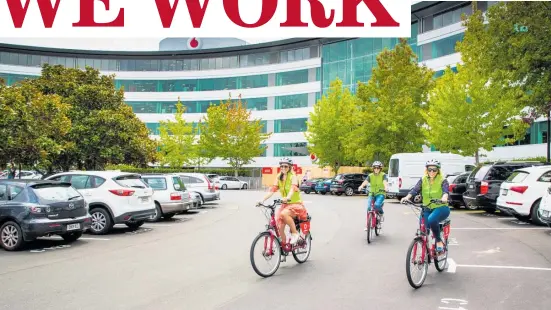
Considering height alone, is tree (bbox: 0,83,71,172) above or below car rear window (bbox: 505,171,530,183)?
above

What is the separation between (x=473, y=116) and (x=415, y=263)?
27.0 m

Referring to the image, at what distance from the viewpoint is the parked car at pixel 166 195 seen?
691 inches

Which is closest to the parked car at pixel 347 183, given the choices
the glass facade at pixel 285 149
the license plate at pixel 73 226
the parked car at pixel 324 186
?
the parked car at pixel 324 186

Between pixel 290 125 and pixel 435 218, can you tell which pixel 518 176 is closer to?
pixel 435 218

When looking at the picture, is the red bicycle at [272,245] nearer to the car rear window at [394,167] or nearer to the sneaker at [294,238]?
the sneaker at [294,238]

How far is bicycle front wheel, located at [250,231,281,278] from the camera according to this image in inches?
311

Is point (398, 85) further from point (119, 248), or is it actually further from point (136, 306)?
point (136, 306)

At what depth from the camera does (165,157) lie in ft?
196

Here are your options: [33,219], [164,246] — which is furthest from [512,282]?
[33,219]

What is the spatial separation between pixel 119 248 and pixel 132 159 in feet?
55.7

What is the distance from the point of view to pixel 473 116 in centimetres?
3206

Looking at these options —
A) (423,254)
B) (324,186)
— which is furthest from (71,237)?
(324,186)

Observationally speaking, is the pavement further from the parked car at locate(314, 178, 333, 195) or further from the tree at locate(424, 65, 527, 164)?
the parked car at locate(314, 178, 333, 195)

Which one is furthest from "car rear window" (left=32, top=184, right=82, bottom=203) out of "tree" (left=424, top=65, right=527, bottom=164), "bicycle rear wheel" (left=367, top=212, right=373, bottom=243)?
"tree" (left=424, top=65, right=527, bottom=164)
